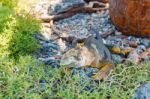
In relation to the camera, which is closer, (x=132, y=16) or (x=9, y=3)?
(x=132, y=16)

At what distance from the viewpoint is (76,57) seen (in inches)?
137

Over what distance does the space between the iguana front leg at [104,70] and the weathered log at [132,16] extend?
916 millimetres

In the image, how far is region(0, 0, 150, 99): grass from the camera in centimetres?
303

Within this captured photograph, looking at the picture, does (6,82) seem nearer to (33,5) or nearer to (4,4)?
(4,4)

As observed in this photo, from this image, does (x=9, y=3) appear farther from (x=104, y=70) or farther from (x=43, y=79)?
(x=104, y=70)

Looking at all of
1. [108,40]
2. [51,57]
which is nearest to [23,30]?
[51,57]

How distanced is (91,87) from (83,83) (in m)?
0.09

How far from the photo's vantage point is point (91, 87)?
3.24 m

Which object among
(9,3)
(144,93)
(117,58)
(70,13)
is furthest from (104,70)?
(70,13)

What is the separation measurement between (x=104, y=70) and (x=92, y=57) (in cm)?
19

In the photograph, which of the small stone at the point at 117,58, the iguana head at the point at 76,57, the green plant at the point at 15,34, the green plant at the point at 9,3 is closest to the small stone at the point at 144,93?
the iguana head at the point at 76,57

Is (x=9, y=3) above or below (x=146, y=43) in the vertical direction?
above

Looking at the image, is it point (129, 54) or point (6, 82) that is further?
point (129, 54)

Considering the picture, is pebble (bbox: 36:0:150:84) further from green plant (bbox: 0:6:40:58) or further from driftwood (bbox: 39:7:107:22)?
green plant (bbox: 0:6:40:58)
